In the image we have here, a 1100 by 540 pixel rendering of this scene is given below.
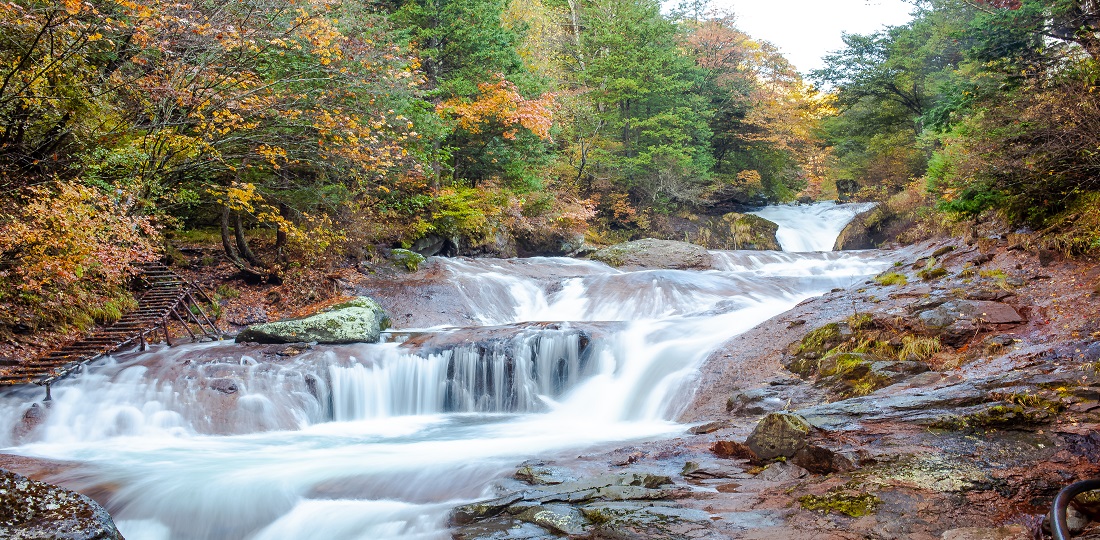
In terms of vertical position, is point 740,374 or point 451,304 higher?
point 451,304

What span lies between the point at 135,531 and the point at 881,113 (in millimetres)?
26994

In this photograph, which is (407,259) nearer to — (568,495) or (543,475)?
(543,475)

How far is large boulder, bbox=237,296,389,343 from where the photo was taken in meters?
9.45

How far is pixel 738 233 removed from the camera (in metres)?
25.1

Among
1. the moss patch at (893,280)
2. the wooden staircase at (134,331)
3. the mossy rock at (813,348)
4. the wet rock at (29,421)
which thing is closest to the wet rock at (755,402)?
the mossy rock at (813,348)

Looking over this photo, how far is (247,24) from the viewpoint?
9.89 meters

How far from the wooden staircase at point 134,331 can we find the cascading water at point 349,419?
0.70 feet

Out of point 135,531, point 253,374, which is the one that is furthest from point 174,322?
point 135,531

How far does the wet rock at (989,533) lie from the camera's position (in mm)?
2693

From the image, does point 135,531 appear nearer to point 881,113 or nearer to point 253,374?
point 253,374

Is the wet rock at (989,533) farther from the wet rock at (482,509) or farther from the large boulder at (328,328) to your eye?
the large boulder at (328,328)

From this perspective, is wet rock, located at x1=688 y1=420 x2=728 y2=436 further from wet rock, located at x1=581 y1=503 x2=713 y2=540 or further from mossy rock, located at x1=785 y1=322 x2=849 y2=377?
wet rock, located at x1=581 y1=503 x2=713 y2=540

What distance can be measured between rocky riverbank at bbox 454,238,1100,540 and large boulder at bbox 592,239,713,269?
10645mm

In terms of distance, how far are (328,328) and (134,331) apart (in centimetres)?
277
